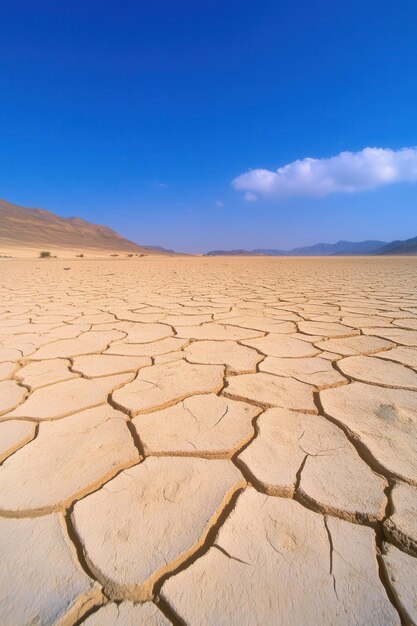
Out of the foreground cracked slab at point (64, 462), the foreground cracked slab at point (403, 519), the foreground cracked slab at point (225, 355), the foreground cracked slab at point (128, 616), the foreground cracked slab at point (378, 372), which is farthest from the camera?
the foreground cracked slab at point (225, 355)

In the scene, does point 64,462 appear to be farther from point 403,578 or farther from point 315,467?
point 403,578

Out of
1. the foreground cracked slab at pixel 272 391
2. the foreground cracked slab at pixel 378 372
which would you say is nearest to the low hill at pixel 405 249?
Result: the foreground cracked slab at pixel 378 372

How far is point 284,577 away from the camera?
483 mm

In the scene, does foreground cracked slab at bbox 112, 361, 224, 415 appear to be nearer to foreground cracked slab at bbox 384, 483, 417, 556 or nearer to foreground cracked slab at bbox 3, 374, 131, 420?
foreground cracked slab at bbox 3, 374, 131, 420

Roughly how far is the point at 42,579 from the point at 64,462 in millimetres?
297

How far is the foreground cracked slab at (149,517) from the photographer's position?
0.50m

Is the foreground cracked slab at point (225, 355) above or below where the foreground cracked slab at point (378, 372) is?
below

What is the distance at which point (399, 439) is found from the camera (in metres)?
0.82

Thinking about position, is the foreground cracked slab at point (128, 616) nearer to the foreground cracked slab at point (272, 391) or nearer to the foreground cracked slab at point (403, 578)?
the foreground cracked slab at point (403, 578)

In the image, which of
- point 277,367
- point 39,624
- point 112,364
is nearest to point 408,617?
point 39,624

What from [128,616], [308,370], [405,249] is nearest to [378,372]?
[308,370]

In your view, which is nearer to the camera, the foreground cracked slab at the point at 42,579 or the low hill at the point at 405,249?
the foreground cracked slab at the point at 42,579

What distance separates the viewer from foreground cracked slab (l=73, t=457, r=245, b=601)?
0.50 meters

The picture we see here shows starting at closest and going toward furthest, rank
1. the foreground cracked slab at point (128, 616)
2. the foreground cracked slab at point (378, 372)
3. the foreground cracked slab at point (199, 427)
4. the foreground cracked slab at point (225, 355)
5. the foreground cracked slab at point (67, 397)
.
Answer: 1. the foreground cracked slab at point (128, 616)
2. the foreground cracked slab at point (199, 427)
3. the foreground cracked slab at point (67, 397)
4. the foreground cracked slab at point (378, 372)
5. the foreground cracked slab at point (225, 355)
